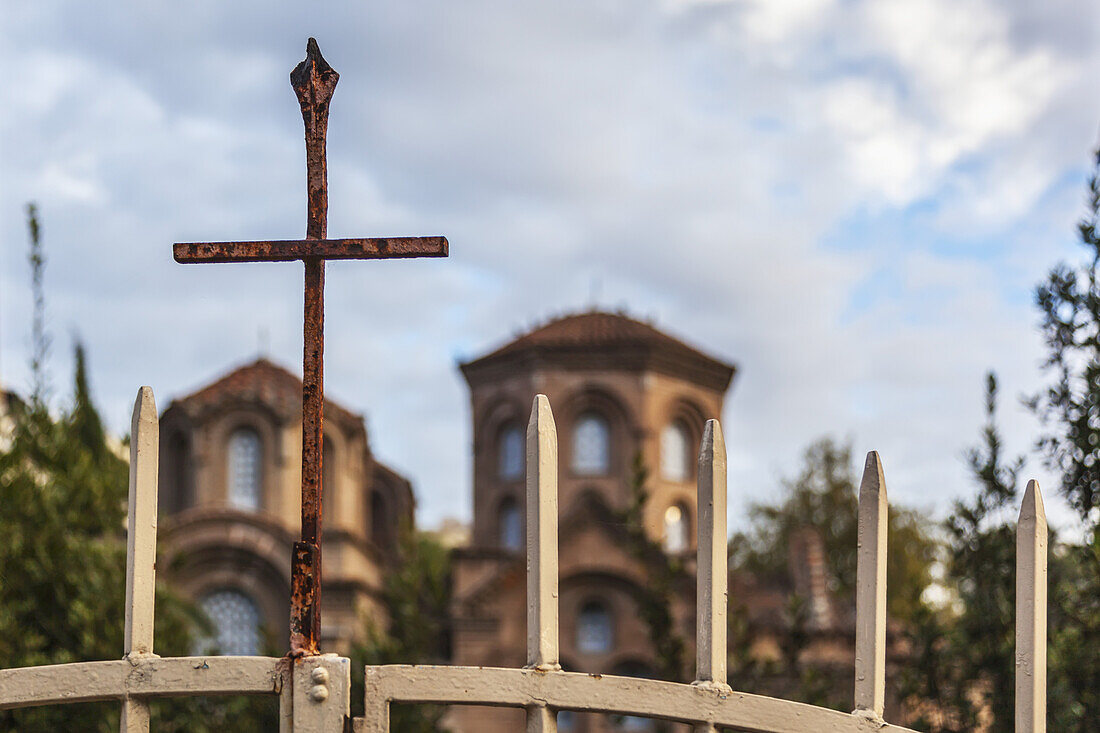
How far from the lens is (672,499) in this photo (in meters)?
28.7

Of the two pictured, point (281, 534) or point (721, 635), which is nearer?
point (721, 635)

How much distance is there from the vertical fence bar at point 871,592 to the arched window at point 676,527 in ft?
82.7

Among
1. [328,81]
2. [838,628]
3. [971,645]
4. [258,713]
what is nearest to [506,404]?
[838,628]

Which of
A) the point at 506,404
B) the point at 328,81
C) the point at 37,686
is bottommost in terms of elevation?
the point at 37,686

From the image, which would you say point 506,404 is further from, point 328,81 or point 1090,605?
point 328,81

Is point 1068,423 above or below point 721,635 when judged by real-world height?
above

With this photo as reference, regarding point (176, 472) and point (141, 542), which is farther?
point (176, 472)

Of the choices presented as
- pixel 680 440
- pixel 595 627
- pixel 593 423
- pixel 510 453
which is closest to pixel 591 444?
pixel 593 423

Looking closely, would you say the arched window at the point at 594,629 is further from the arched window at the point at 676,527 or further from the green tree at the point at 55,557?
the green tree at the point at 55,557

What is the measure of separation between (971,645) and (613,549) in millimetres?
17426

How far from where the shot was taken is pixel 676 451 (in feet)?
96.2

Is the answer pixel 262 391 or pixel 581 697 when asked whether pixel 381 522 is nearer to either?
pixel 262 391

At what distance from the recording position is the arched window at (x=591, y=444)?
28469 mm

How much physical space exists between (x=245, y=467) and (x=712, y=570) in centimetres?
2452
